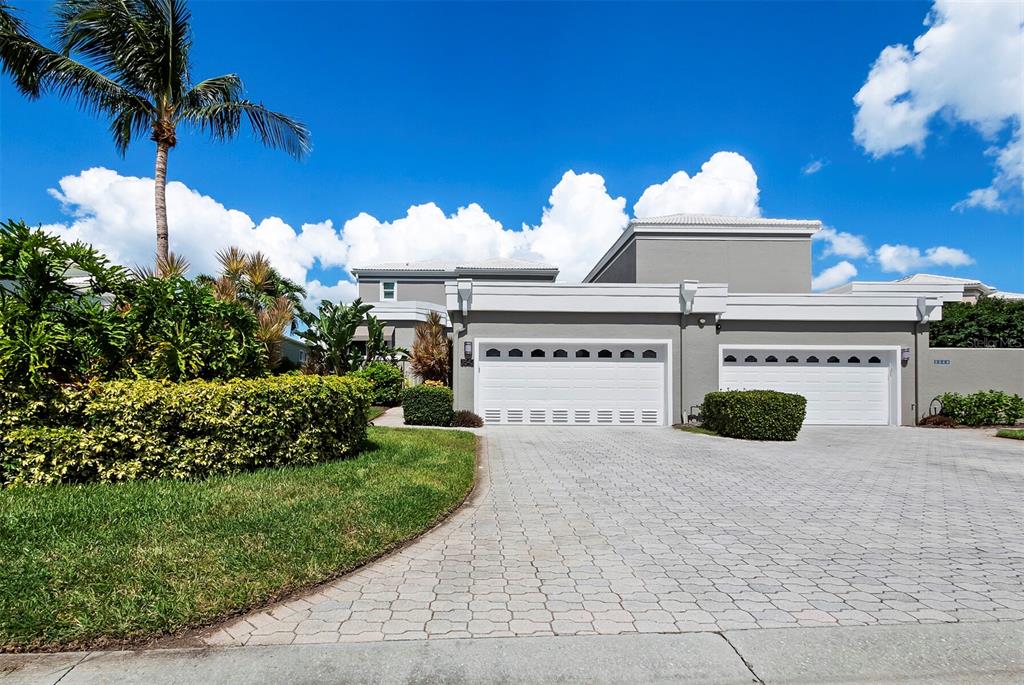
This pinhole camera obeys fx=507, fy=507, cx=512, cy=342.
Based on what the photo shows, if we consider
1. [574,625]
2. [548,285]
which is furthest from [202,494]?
[548,285]

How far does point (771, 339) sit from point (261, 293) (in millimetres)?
17282

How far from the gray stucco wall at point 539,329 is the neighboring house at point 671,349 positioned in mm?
27

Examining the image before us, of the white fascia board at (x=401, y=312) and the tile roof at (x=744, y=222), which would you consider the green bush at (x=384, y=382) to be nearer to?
the white fascia board at (x=401, y=312)

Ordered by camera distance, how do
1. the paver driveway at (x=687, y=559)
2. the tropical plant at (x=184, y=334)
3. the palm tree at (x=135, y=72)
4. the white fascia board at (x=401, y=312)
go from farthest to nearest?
the white fascia board at (x=401, y=312) < the palm tree at (x=135, y=72) < the tropical plant at (x=184, y=334) < the paver driveway at (x=687, y=559)

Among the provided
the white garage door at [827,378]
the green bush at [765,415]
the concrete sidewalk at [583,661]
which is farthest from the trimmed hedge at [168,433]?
the white garage door at [827,378]

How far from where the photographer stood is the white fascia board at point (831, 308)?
45.8 ft

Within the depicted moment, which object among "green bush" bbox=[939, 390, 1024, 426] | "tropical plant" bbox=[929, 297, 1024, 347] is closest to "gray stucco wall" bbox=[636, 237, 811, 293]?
"tropical plant" bbox=[929, 297, 1024, 347]

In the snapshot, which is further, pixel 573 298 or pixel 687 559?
pixel 573 298

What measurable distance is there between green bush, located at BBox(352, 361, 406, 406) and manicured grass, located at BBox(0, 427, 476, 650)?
11787 millimetres

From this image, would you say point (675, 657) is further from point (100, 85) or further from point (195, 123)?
point (100, 85)

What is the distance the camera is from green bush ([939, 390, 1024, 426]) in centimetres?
1368

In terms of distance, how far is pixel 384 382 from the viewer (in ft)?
61.3

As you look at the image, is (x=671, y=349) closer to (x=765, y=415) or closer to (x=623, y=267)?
(x=765, y=415)

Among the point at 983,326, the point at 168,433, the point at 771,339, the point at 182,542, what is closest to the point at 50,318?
the point at 168,433
